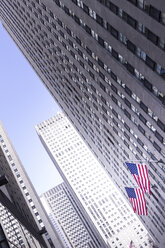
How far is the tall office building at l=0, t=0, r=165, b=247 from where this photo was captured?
3238cm

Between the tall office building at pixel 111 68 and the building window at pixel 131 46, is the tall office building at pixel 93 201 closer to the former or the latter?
the tall office building at pixel 111 68

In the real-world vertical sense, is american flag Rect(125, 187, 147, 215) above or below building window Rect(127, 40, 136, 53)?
below

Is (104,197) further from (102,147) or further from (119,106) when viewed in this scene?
(119,106)

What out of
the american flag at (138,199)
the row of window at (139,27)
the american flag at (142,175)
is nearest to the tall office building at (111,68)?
the row of window at (139,27)

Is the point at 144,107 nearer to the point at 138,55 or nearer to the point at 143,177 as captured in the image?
the point at 138,55

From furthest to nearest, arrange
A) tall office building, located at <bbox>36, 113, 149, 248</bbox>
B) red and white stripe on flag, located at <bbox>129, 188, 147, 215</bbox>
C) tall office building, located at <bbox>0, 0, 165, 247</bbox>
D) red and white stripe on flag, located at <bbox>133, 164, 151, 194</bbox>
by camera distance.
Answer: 1. tall office building, located at <bbox>36, 113, 149, 248</bbox>
2. red and white stripe on flag, located at <bbox>129, 188, 147, 215</bbox>
3. red and white stripe on flag, located at <bbox>133, 164, 151, 194</bbox>
4. tall office building, located at <bbox>0, 0, 165, 247</bbox>

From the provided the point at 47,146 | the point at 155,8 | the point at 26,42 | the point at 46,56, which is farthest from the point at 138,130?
the point at 47,146

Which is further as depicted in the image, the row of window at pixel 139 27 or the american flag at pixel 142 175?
the american flag at pixel 142 175

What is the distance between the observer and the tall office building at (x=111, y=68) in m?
32.4

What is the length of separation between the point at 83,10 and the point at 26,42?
1898 inches

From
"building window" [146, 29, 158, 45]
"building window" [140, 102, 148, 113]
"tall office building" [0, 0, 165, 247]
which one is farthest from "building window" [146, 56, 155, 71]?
"building window" [140, 102, 148, 113]

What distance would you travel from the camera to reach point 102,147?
77.2m

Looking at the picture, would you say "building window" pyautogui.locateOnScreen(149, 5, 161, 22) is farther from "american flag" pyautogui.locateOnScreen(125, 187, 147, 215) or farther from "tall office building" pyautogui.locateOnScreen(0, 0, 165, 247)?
"american flag" pyautogui.locateOnScreen(125, 187, 147, 215)

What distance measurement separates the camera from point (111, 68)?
142 feet
